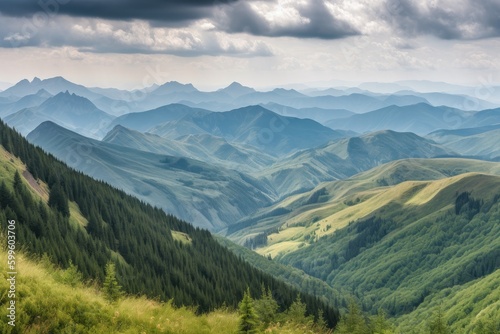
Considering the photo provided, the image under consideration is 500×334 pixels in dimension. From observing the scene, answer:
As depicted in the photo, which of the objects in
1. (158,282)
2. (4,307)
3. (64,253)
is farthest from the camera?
(158,282)

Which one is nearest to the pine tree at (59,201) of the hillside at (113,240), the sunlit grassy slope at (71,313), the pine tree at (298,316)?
the hillside at (113,240)

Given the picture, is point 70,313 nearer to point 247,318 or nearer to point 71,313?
point 71,313

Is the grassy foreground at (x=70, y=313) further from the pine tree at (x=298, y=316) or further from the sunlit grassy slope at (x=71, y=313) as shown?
the pine tree at (x=298, y=316)

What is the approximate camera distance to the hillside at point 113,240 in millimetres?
85625

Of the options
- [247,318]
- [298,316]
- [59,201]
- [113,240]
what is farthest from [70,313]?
[113,240]

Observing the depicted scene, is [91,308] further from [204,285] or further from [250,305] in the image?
[204,285]

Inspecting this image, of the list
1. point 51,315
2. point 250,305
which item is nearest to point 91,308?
point 51,315

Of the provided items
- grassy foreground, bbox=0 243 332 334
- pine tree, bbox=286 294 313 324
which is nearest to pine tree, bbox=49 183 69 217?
pine tree, bbox=286 294 313 324

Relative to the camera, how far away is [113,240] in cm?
12694

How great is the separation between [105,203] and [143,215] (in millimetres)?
25492

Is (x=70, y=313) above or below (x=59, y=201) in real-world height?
above

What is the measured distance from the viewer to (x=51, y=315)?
26.2 meters

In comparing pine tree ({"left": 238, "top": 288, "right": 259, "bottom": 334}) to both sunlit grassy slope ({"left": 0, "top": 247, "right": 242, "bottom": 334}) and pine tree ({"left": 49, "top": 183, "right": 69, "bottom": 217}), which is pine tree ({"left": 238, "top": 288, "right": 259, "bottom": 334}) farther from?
pine tree ({"left": 49, "top": 183, "right": 69, "bottom": 217})

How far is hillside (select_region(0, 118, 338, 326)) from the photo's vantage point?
8562 centimetres
